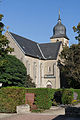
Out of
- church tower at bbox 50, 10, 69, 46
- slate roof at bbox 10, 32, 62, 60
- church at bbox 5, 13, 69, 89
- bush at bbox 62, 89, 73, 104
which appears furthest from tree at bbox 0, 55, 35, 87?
church tower at bbox 50, 10, 69, 46

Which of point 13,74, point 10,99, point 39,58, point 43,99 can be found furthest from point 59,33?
point 10,99

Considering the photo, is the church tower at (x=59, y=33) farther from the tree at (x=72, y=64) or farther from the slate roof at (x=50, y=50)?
the tree at (x=72, y=64)

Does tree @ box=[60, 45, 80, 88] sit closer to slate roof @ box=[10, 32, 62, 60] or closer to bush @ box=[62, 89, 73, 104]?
slate roof @ box=[10, 32, 62, 60]

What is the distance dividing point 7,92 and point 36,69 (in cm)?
3055

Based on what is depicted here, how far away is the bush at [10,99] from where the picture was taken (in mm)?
18875

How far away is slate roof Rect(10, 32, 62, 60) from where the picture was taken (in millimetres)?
47125

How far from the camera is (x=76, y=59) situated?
43.5 metres

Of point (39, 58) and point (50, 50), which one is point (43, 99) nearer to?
point (39, 58)

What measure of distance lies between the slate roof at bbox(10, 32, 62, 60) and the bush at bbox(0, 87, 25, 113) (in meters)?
26.2

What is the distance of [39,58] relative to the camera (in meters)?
50.2

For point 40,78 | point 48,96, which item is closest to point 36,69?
point 40,78

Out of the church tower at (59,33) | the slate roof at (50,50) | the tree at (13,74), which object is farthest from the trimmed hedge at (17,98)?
the church tower at (59,33)

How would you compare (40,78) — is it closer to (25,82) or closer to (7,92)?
(25,82)

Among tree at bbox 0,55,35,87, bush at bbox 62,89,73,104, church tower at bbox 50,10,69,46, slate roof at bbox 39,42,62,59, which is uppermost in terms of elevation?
church tower at bbox 50,10,69,46
